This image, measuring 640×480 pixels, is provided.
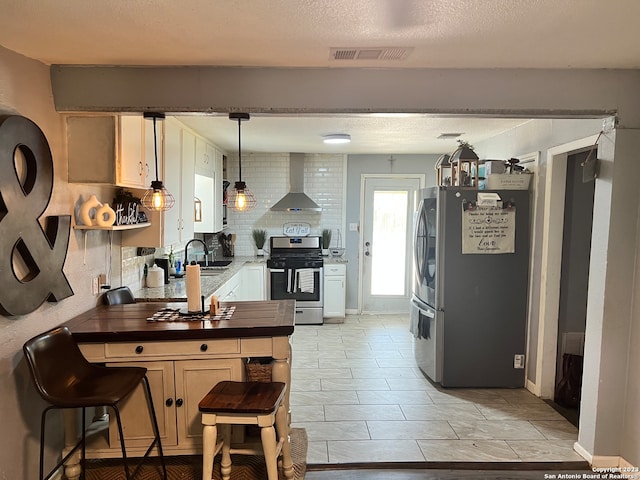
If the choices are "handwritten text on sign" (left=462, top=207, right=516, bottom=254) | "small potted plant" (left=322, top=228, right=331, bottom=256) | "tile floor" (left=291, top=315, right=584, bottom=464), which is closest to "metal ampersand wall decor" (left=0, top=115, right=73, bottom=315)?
"tile floor" (left=291, top=315, right=584, bottom=464)

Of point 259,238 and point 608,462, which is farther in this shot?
point 259,238

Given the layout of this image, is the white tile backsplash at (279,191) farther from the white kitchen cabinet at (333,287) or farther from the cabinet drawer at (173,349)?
the cabinet drawer at (173,349)

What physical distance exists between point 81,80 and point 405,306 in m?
5.00

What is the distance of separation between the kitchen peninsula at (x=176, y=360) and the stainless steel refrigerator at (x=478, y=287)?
1670mm

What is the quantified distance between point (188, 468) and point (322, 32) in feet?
8.04

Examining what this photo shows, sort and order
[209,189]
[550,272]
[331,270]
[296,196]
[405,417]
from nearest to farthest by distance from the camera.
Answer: [405,417]
[550,272]
[209,189]
[331,270]
[296,196]

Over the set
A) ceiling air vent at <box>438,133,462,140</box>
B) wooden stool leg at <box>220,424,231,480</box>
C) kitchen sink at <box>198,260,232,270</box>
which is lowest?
wooden stool leg at <box>220,424,231,480</box>

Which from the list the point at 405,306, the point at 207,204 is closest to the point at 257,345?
the point at 207,204

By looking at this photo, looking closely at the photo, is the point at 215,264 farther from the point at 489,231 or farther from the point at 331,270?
the point at 489,231

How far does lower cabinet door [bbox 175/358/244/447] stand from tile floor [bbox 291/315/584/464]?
0.73 meters

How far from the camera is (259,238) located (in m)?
6.10

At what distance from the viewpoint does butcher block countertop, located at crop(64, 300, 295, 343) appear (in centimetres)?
238

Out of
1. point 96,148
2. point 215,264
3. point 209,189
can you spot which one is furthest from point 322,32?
point 215,264

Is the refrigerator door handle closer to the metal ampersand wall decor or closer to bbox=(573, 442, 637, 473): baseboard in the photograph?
bbox=(573, 442, 637, 473): baseboard
